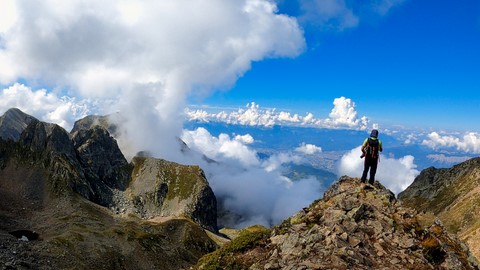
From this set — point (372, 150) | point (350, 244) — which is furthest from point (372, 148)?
point (350, 244)

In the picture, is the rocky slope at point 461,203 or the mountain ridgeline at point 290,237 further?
the rocky slope at point 461,203

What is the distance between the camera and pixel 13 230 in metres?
142

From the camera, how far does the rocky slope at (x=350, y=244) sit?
23031mm

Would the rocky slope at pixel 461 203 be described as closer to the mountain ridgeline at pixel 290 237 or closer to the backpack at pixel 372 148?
the mountain ridgeline at pixel 290 237

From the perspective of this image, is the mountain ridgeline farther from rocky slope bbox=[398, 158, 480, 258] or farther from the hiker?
the hiker

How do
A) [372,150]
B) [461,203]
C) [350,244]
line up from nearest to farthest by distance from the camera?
1. [350,244]
2. [372,150]
3. [461,203]

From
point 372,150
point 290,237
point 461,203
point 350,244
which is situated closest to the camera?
point 350,244

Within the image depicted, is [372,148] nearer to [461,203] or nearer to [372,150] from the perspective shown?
[372,150]

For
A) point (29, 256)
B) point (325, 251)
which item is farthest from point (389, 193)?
point (29, 256)

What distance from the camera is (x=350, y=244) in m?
24.8

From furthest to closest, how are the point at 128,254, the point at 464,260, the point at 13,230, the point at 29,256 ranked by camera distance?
the point at 13,230, the point at 128,254, the point at 29,256, the point at 464,260

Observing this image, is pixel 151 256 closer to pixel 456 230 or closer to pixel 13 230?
pixel 13 230

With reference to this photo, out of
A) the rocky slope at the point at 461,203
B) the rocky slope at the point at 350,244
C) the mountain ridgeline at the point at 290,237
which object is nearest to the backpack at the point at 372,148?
Answer: the mountain ridgeline at the point at 290,237

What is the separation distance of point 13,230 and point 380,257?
15588cm
